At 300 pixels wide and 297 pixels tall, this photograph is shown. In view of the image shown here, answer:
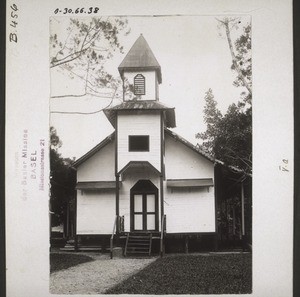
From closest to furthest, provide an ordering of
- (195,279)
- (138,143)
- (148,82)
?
(195,279), (148,82), (138,143)

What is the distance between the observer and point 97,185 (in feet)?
7.45

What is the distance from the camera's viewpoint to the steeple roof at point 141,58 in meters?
2.18

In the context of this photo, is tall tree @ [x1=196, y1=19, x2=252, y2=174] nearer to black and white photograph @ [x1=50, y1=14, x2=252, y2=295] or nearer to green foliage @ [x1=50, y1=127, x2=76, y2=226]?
black and white photograph @ [x1=50, y1=14, x2=252, y2=295]

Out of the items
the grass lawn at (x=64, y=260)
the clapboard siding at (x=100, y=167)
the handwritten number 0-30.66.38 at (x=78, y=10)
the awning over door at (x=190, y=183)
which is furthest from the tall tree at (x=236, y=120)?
the grass lawn at (x=64, y=260)

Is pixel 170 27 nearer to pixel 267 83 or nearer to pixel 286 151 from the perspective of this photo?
pixel 267 83

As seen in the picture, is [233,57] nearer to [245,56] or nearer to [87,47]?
[245,56]

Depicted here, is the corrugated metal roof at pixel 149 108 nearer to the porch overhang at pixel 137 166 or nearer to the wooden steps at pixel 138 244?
the porch overhang at pixel 137 166

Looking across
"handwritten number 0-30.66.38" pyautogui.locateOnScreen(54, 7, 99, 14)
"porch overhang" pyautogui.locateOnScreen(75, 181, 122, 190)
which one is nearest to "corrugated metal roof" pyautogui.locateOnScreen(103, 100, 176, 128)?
"porch overhang" pyautogui.locateOnScreen(75, 181, 122, 190)

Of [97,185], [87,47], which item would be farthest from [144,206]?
[87,47]

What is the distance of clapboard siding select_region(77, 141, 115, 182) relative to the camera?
225cm

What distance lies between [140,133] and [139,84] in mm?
187

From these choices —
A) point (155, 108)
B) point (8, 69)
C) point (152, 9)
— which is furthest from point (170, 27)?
point (8, 69)

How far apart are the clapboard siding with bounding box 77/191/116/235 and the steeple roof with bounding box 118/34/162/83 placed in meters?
0.44

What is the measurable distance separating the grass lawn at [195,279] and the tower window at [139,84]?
2.01 feet
